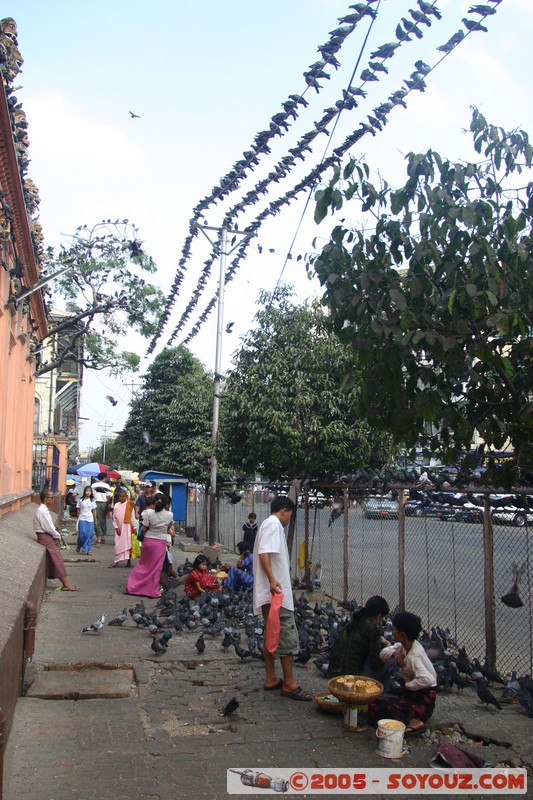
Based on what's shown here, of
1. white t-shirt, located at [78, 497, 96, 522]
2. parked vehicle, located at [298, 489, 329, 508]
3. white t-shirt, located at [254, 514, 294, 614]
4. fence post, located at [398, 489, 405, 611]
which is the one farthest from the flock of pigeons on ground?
white t-shirt, located at [78, 497, 96, 522]

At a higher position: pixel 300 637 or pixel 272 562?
pixel 272 562

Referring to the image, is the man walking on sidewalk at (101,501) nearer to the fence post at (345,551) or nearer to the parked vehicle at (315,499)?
the parked vehicle at (315,499)

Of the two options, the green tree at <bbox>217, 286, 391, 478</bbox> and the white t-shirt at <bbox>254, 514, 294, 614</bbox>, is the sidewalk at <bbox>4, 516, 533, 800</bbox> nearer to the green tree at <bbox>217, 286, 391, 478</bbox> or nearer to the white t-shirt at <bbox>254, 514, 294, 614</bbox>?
the white t-shirt at <bbox>254, 514, 294, 614</bbox>

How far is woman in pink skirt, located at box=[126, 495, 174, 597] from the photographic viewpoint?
11.3 meters

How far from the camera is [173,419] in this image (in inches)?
1220

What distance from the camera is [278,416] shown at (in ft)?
38.0

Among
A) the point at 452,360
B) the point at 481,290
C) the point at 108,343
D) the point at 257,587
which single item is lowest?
the point at 257,587

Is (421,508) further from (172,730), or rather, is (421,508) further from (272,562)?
(172,730)

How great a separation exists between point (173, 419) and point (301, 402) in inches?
787

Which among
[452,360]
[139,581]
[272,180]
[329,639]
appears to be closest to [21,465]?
[139,581]

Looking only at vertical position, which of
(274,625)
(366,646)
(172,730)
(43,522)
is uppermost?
(43,522)

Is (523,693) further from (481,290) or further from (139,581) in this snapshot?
(139,581)

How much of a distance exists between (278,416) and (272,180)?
365cm

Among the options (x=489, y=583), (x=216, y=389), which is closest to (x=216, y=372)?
(x=216, y=389)
